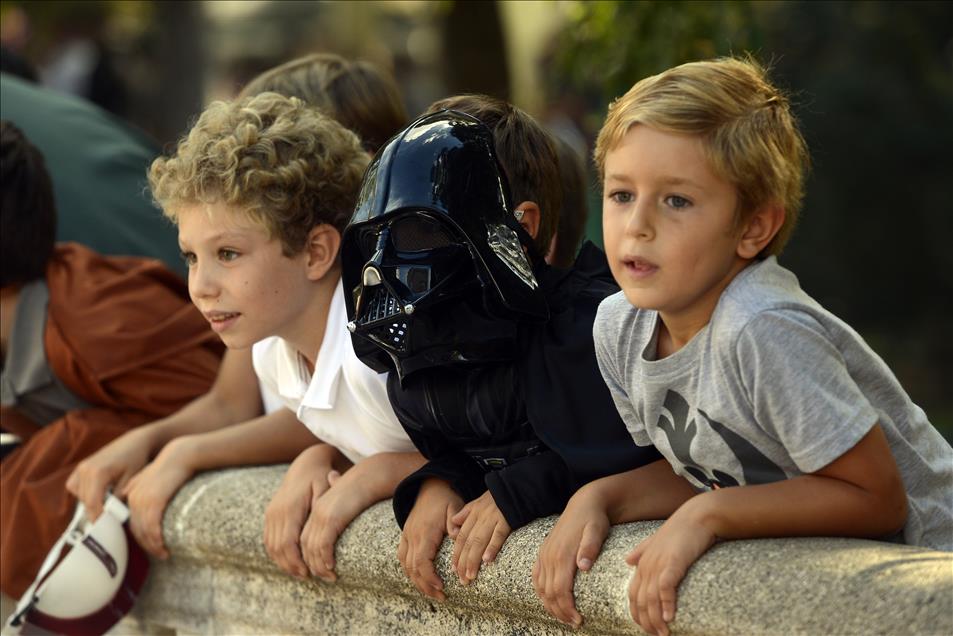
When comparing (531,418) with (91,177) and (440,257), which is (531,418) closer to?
(440,257)

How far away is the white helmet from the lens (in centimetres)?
355

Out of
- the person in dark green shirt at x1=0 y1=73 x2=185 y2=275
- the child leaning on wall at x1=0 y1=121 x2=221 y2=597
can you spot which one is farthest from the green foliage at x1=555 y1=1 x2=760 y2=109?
the child leaning on wall at x1=0 y1=121 x2=221 y2=597

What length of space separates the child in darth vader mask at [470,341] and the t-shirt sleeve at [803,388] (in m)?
0.47

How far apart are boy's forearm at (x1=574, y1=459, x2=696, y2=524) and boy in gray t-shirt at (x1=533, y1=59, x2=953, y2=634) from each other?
0.03 m

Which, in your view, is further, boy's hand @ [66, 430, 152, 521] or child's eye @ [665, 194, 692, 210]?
boy's hand @ [66, 430, 152, 521]

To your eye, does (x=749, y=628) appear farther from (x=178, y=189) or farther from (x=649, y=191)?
(x=178, y=189)

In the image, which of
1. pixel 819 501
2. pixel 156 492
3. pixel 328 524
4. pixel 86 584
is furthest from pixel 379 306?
pixel 86 584

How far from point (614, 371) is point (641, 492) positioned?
25 cm

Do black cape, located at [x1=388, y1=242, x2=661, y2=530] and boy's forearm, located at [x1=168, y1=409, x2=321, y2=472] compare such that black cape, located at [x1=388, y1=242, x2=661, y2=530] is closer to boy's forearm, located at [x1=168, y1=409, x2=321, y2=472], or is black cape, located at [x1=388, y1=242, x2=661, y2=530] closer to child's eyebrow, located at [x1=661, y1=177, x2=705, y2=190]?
child's eyebrow, located at [x1=661, y1=177, x2=705, y2=190]

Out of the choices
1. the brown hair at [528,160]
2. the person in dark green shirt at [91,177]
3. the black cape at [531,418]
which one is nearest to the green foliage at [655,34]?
the person in dark green shirt at [91,177]

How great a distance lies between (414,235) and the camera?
9.20 ft

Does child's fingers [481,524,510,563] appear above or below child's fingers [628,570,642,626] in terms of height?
below

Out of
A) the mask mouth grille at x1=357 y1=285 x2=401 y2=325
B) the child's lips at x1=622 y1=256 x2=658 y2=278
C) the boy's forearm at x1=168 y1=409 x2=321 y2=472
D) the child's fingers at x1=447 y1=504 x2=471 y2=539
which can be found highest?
the child's lips at x1=622 y1=256 x2=658 y2=278

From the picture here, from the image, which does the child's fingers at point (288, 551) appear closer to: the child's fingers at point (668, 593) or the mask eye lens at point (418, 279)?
the mask eye lens at point (418, 279)
